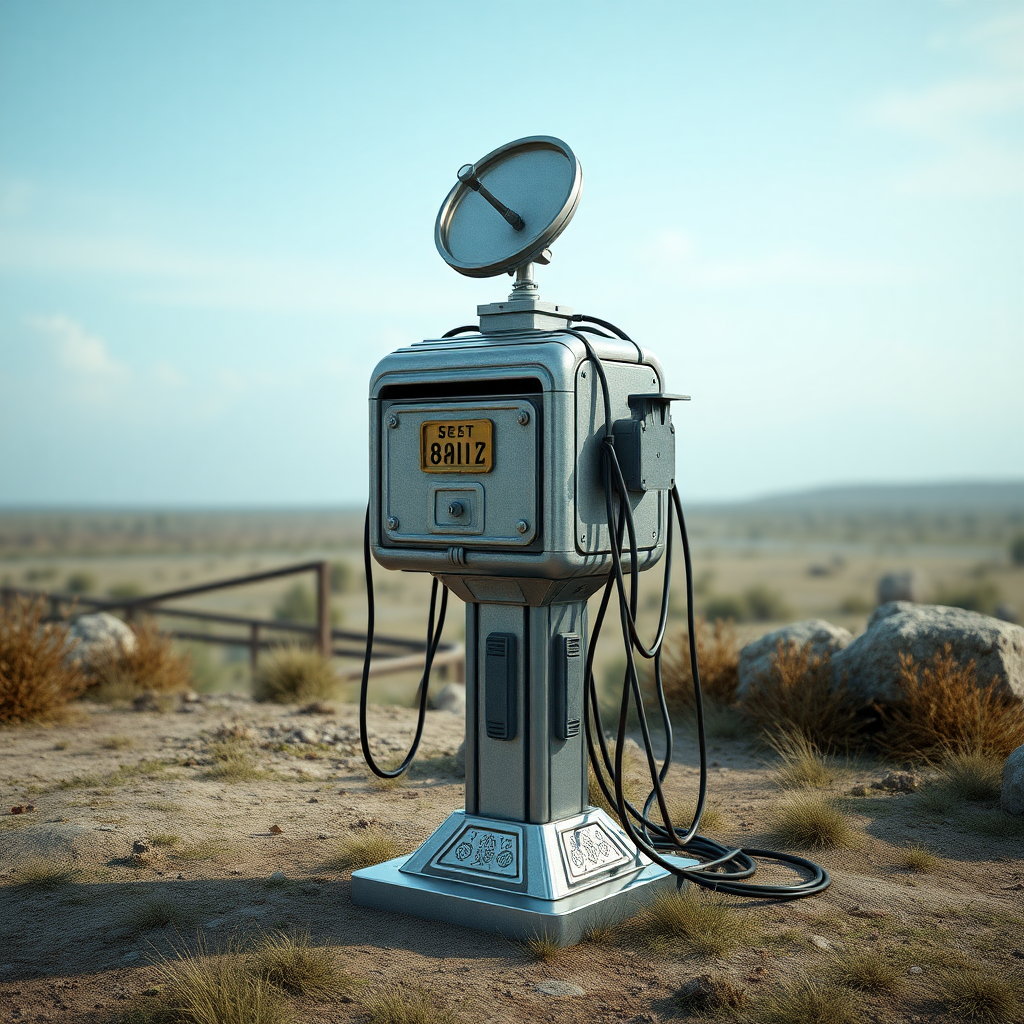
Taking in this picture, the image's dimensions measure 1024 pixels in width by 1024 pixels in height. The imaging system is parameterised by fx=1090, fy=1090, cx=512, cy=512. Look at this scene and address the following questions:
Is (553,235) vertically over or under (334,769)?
over

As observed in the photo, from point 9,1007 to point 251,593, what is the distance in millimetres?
58922

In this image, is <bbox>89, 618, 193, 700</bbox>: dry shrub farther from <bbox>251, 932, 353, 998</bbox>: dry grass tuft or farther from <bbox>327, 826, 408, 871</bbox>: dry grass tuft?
<bbox>251, 932, 353, 998</bbox>: dry grass tuft

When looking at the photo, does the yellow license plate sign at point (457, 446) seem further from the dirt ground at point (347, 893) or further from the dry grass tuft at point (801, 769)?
the dry grass tuft at point (801, 769)

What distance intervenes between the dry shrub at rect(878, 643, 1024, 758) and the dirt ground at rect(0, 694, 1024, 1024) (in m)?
0.41

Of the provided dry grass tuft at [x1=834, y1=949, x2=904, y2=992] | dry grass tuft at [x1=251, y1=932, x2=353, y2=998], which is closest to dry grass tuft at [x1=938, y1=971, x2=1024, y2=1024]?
dry grass tuft at [x1=834, y1=949, x2=904, y2=992]

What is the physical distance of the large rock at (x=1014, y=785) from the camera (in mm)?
5746

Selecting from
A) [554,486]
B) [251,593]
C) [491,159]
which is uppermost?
[491,159]

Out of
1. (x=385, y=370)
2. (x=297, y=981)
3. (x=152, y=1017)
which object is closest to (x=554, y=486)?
(x=385, y=370)

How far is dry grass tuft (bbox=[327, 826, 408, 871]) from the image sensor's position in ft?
16.0

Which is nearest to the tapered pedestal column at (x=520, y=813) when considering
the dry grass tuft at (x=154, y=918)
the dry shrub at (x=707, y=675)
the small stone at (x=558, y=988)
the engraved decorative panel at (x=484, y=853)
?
the engraved decorative panel at (x=484, y=853)

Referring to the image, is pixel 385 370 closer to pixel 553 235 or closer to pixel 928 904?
pixel 553 235

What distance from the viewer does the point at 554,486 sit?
3939mm

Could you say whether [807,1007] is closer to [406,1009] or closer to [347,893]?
[406,1009]

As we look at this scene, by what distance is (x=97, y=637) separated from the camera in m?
10.2
